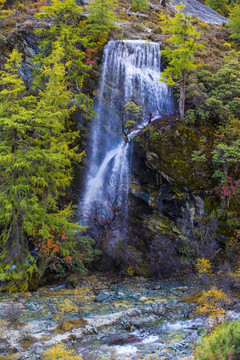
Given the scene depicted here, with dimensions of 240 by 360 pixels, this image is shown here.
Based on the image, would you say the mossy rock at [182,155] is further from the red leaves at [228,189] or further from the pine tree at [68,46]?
the pine tree at [68,46]

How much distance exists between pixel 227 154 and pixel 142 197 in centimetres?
560

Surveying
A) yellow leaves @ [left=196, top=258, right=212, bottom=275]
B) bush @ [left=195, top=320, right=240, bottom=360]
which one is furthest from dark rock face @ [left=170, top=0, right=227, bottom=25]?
bush @ [left=195, top=320, right=240, bottom=360]

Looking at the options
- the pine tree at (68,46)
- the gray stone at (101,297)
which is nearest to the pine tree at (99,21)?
the pine tree at (68,46)

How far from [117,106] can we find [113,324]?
15.0m

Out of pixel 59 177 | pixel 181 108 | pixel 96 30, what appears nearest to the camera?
pixel 59 177

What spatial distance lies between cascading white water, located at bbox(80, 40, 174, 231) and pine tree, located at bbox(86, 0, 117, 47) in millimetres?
989

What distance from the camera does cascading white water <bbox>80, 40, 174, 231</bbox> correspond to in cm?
1714

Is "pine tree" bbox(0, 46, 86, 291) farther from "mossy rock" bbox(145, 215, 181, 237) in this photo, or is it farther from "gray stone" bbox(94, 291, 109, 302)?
"mossy rock" bbox(145, 215, 181, 237)

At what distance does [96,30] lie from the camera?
66.8 ft

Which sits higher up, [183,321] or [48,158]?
[48,158]

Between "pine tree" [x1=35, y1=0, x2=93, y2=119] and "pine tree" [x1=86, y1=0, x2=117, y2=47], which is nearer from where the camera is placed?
"pine tree" [x1=35, y1=0, x2=93, y2=119]

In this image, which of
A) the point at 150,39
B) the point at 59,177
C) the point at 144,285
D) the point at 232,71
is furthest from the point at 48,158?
the point at 150,39

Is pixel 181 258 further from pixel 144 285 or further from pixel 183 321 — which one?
pixel 183 321

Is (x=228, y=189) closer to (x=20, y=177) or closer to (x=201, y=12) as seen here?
(x=20, y=177)
